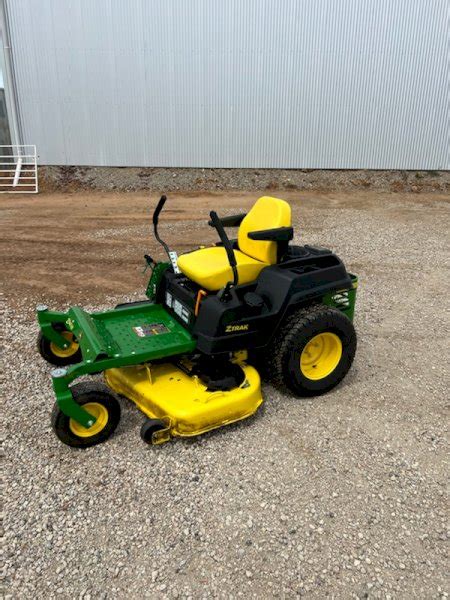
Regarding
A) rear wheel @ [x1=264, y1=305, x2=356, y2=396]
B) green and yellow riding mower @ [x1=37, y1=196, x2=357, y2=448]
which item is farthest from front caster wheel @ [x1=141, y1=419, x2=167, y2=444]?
rear wheel @ [x1=264, y1=305, x2=356, y2=396]

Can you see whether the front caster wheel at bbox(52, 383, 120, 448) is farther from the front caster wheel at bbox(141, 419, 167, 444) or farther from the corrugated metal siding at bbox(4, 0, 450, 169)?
the corrugated metal siding at bbox(4, 0, 450, 169)

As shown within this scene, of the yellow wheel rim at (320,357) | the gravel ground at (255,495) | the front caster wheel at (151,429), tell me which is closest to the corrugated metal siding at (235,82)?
the gravel ground at (255,495)

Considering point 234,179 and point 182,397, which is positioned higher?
point 182,397

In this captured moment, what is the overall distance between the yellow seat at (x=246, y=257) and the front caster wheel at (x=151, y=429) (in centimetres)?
107

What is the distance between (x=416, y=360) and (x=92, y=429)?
3.10m

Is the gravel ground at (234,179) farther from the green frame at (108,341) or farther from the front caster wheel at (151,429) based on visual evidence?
the front caster wheel at (151,429)

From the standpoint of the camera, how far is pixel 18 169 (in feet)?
46.4

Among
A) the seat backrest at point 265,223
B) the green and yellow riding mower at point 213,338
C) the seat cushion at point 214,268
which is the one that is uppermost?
the seat backrest at point 265,223

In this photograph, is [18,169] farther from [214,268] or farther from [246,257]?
[214,268]

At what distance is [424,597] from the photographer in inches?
102

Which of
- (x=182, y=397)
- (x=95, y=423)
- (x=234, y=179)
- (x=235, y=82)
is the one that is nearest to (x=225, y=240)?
(x=182, y=397)

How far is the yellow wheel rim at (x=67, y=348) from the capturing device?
14.6 feet

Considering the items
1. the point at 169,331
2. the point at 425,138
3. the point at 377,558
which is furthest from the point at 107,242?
the point at 425,138

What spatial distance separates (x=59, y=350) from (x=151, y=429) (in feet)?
4.90
